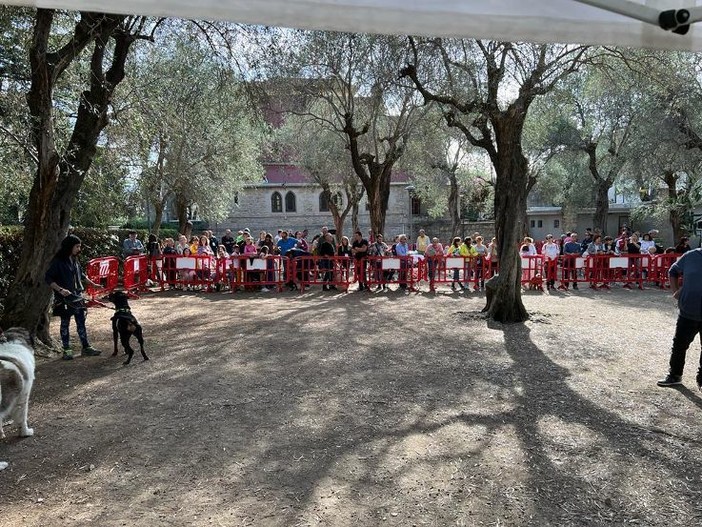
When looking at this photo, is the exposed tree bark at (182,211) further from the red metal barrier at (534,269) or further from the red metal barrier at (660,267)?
the red metal barrier at (660,267)

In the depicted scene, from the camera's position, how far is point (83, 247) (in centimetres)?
1422

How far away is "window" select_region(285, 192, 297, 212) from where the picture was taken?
4634 cm

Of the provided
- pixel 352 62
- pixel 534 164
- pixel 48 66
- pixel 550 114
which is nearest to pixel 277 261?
pixel 352 62

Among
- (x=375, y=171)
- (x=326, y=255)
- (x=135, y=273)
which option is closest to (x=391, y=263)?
Result: (x=326, y=255)

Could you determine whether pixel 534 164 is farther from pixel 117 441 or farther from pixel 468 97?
pixel 117 441

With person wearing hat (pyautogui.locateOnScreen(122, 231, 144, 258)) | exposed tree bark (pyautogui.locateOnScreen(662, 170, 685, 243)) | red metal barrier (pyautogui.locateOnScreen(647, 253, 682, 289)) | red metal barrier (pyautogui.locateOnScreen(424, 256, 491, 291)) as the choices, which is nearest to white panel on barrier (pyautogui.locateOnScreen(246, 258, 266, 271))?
person wearing hat (pyautogui.locateOnScreen(122, 231, 144, 258))

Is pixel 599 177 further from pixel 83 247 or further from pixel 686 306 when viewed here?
pixel 83 247

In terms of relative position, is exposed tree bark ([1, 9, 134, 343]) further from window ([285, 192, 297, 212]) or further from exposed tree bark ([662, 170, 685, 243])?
window ([285, 192, 297, 212])

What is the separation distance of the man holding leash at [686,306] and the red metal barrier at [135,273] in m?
12.4

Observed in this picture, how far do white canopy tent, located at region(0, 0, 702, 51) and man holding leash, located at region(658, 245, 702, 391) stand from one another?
4444 millimetres

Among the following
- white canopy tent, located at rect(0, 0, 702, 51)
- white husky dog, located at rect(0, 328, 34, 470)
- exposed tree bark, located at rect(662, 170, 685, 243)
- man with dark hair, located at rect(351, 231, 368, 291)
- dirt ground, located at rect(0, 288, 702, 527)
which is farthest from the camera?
exposed tree bark, located at rect(662, 170, 685, 243)

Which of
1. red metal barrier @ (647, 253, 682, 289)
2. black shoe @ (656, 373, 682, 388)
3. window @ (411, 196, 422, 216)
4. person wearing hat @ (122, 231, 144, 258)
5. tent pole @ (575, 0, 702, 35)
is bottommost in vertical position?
black shoe @ (656, 373, 682, 388)

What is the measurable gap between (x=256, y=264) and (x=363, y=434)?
10584mm

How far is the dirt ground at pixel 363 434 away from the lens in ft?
11.0
